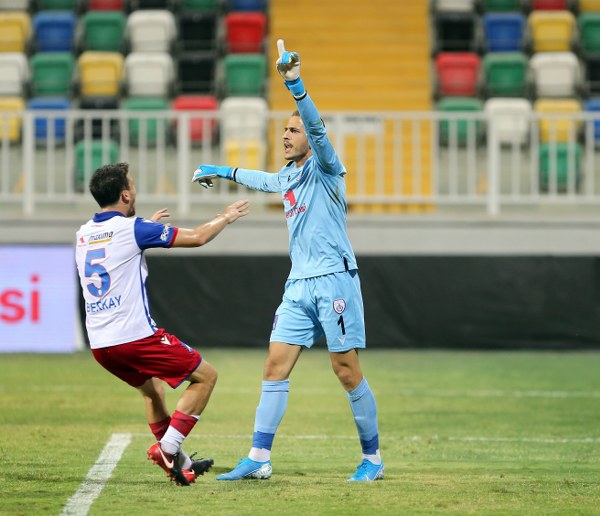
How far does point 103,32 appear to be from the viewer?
2316 centimetres

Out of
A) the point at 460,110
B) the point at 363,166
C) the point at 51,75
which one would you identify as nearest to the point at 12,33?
the point at 51,75

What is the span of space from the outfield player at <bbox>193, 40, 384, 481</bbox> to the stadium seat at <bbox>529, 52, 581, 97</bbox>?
14.6 meters

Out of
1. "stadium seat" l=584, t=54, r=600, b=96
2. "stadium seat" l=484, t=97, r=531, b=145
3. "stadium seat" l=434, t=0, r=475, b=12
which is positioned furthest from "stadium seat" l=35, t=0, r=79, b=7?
"stadium seat" l=584, t=54, r=600, b=96

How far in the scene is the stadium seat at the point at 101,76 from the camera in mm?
22094

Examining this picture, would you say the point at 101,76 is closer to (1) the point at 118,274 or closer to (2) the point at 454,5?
(2) the point at 454,5

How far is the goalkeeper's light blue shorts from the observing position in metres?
7.74

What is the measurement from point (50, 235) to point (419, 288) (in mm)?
4461

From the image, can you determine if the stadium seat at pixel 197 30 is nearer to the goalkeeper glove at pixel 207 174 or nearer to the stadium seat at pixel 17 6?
the stadium seat at pixel 17 6

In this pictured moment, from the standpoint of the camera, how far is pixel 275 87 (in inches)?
875

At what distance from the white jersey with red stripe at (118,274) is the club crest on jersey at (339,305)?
3.38 feet

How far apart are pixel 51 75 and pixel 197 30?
2.69 metres

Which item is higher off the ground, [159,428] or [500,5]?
[500,5]

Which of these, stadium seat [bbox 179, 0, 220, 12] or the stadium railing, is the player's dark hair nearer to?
the stadium railing

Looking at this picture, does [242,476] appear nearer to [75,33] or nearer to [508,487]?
[508,487]
